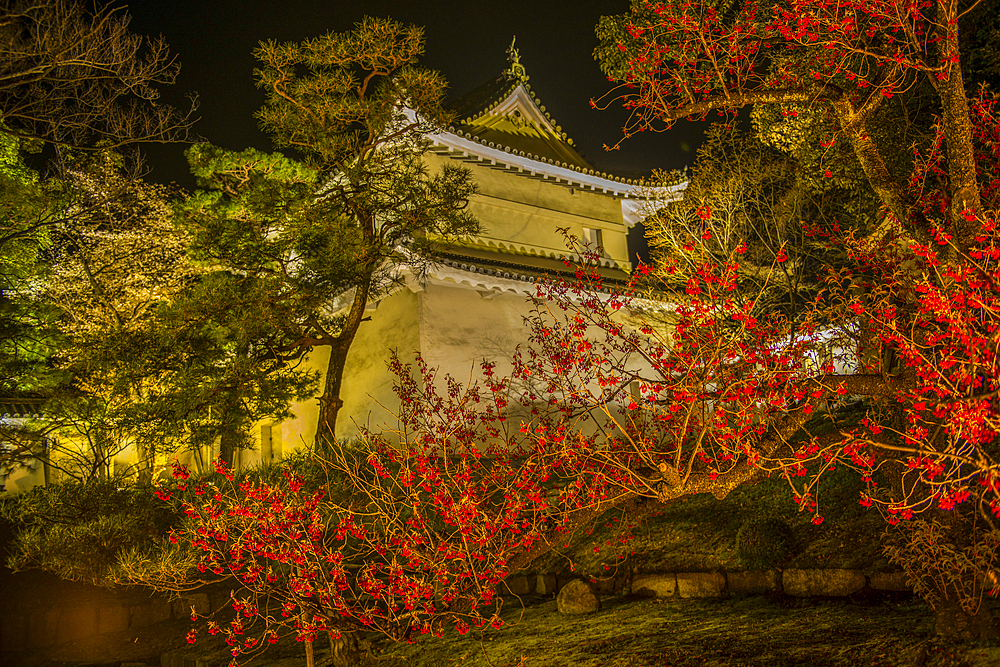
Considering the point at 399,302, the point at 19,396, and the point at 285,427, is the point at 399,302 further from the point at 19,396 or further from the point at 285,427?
the point at 19,396

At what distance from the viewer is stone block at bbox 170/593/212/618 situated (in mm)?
9219

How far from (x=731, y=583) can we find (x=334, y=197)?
7.45m

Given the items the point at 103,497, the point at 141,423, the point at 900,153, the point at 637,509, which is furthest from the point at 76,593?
the point at 900,153

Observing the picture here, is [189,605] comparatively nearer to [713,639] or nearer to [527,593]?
[527,593]

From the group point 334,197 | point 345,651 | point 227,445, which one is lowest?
point 345,651

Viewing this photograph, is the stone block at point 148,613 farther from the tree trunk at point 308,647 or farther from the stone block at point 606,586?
the stone block at point 606,586

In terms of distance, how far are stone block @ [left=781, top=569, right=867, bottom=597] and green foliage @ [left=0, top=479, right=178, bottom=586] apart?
829 centimetres

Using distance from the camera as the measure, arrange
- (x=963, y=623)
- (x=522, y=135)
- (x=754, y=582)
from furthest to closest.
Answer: (x=522, y=135) < (x=754, y=582) < (x=963, y=623)

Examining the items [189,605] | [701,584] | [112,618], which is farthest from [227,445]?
[701,584]

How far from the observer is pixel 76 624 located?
9227 millimetres

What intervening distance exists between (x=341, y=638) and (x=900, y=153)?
8.03m

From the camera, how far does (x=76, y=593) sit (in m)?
9.85

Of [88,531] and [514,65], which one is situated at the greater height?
[514,65]

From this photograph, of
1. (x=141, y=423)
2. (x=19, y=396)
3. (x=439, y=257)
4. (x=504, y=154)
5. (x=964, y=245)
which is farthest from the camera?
(x=19, y=396)
